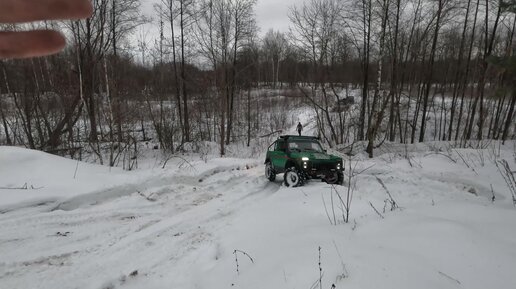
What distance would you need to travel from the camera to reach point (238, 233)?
5805 mm

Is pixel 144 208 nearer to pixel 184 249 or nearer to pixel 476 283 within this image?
pixel 184 249

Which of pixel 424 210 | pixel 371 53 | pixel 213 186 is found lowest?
pixel 213 186

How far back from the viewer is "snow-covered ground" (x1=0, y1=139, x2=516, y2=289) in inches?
143

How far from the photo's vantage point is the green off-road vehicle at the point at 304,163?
31.5 feet

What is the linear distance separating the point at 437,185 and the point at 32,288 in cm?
938

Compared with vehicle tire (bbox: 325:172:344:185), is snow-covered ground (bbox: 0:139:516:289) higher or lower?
higher

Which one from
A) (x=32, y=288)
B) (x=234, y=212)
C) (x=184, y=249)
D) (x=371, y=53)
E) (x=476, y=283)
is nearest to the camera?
(x=476, y=283)

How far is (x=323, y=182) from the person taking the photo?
980 cm

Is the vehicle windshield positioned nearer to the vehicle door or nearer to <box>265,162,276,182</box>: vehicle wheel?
the vehicle door

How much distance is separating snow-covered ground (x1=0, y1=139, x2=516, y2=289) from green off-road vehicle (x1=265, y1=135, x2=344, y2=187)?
837 mm

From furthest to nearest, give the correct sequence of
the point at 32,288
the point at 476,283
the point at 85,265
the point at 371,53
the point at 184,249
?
1. the point at 371,53
2. the point at 184,249
3. the point at 85,265
4. the point at 32,288
5. the point at 476,283

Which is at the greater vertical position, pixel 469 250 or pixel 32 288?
pixel 469 250

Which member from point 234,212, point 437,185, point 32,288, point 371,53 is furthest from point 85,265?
point 371,53

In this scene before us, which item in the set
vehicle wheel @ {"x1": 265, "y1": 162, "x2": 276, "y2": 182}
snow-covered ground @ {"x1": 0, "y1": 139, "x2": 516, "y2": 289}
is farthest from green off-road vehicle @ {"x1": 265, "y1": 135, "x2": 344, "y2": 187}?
snow-covered ground @ {"x1": 0, "y1": 139, "x2": 516, "y2": 289}
